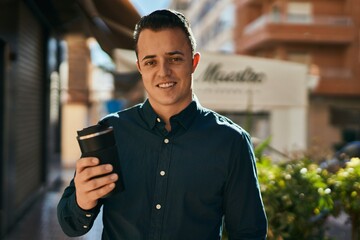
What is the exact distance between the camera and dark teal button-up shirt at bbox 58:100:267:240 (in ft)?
7.19

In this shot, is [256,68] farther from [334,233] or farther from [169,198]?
[169,198]

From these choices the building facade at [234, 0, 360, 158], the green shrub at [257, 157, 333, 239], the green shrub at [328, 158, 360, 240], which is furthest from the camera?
the building facade at [234, 0, 360, 158]

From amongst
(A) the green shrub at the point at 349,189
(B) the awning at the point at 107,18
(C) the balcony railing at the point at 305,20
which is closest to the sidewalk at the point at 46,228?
(A) the green shrub at the point at 349,189

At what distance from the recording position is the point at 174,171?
2.21 m

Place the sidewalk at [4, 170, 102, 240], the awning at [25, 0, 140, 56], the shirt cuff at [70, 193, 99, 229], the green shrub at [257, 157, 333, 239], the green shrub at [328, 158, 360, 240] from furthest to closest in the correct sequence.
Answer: the sidewalk at [4, 170, 102, 240] < the awning at [25, 0, 140, 56] < the green shrub at [328, 158, 360, 240] < the green shrub at [257, 157, 333, 239] < the shirt cuff at [70, 193, 99, 229]

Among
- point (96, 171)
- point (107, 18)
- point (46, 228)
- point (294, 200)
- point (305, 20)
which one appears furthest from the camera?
point (305, 20)

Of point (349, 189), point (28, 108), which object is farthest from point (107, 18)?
point (28, 108)

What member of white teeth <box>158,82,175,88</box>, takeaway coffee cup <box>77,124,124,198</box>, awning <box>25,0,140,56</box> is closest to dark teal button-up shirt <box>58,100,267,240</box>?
white teeth <box>158,82,175,88</box>

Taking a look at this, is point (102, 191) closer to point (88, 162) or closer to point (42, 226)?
point (88, 162)

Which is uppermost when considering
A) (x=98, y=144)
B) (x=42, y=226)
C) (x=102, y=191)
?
(x=98, y=144)

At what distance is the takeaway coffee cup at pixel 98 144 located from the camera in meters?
1.96

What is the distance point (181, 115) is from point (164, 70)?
0.62ft

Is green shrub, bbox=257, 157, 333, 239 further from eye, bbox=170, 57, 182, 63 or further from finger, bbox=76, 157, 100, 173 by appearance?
finger, bbox=76, 157, 100, 173

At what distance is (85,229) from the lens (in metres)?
2.22
